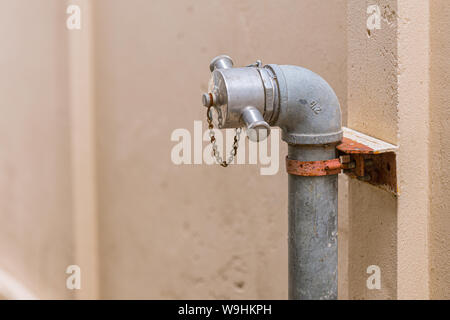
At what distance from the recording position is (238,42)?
1.46 metres

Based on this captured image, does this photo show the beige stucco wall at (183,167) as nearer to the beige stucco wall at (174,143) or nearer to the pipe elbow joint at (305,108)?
the beige stucco wall at (174,143)

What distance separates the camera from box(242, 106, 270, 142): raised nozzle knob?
73cm

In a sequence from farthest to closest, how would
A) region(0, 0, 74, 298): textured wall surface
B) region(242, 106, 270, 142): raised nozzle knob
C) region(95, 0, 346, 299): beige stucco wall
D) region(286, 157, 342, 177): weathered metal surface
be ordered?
region(0, 0, 74, 298): textured wall surface, region(95, 0, 346, 299): beige stucco wall, region(286, 157, 342, 177): weathered metal surface, region(242, 106, 270, 142): raised nozzle knob

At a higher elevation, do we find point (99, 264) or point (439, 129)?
point (439, 129)

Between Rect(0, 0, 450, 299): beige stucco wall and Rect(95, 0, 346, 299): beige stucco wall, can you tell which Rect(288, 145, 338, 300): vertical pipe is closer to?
Rect(0, 0, 450, 299): beige stucco wall

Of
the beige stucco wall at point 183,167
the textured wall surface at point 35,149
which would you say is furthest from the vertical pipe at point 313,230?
the textured wall surface at point 35,149

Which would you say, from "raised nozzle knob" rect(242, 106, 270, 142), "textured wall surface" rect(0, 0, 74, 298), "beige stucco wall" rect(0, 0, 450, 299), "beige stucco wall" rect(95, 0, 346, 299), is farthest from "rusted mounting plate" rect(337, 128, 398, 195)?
"textured wall surface" rect(0, 0, 74, 298)

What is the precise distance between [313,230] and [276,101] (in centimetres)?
21

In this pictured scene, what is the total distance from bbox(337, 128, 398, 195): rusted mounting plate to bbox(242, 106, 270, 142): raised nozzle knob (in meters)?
0.19
